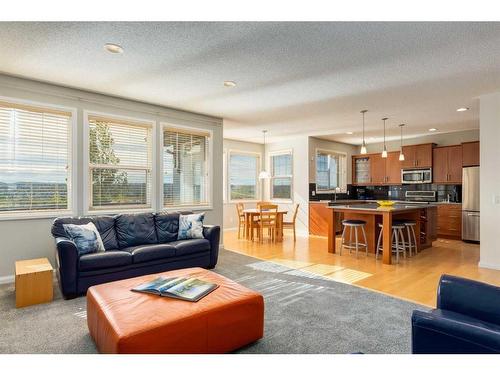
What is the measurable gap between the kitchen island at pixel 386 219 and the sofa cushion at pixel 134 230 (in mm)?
3274

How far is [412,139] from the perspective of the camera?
809 cm

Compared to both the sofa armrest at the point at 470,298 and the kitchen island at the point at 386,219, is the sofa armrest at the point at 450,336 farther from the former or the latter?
the kitchen island at the point at 386,219

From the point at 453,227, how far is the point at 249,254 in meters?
4.99

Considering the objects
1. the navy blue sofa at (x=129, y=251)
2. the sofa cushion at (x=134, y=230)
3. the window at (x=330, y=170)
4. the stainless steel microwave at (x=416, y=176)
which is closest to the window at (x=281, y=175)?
the window at (x=330, y=170)

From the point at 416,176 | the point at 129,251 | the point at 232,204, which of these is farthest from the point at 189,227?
the point at 416,176

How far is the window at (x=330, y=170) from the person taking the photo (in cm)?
835

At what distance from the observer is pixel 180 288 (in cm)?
232

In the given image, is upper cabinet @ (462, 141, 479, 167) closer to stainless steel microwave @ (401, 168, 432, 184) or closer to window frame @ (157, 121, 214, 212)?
stainless steel microwave @ (401, 168, 432, 184)

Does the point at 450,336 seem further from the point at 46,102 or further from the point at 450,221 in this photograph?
the point at 450,221

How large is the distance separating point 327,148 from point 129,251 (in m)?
6.37

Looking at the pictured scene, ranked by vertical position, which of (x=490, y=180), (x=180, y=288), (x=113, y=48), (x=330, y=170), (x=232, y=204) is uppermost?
(x=113, y=48)

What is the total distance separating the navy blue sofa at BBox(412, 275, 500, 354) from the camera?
139cm

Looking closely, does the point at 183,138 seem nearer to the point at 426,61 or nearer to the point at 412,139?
the point at 426,61

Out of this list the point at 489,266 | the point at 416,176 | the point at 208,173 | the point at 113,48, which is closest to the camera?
the point at 113,48
